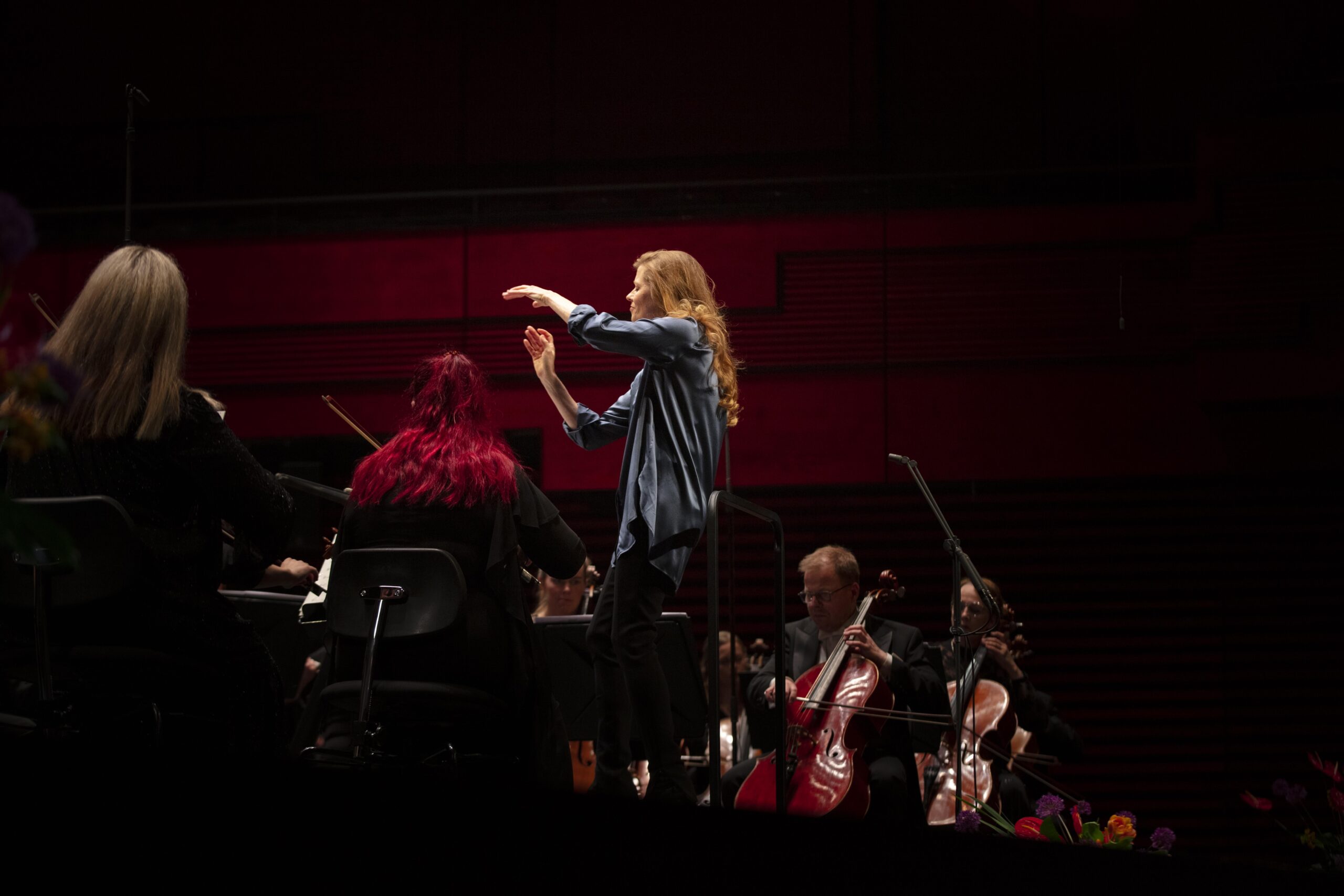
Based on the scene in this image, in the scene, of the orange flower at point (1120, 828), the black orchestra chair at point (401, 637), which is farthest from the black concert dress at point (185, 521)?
the orange flower at point (1120, 828)

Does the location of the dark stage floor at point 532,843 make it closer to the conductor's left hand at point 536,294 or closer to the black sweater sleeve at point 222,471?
the black sweater sleeve at point 222,471

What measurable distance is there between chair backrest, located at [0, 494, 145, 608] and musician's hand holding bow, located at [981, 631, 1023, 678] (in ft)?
9.91

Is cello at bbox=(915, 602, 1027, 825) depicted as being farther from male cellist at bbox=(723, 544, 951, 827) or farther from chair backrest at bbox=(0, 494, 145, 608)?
chair backrest at bbox=(0, 494, 145, 608)

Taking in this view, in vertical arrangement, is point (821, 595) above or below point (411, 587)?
below

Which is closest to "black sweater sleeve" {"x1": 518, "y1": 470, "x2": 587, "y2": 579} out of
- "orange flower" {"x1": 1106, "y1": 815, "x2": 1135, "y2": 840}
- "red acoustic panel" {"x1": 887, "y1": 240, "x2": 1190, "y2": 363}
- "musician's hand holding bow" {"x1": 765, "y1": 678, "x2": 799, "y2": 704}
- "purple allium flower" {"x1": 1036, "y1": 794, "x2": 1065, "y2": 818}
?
"musician's hand holding bow" {"x1": 765, "y1": 678, "x2": 799, "y2": 704}

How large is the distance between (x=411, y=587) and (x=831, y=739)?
4.50 feet

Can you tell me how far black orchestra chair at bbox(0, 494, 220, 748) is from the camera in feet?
5.71

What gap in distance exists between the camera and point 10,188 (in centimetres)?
647

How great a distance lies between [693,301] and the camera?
112 inches

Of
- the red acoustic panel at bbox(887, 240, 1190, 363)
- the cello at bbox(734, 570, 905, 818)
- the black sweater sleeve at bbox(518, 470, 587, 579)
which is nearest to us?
the black sweater sleeve at bbox(518, 470, 587, 579)

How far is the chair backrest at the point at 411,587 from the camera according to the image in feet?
7.50

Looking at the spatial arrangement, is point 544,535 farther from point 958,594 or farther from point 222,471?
point 958,594

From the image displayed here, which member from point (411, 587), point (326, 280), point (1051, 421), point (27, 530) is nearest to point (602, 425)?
point (411, 587)

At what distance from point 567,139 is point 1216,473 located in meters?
3.27
